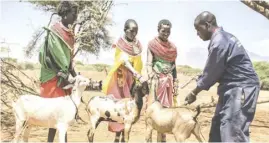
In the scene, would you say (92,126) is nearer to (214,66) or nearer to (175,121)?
(175,121)

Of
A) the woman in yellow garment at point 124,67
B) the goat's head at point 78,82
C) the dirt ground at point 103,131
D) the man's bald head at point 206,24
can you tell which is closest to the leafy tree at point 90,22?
the dirt ground at point 103,131

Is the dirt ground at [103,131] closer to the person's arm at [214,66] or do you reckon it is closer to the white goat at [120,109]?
the white goat at [120,109]

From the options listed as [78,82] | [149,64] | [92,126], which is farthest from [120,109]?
[149,64]

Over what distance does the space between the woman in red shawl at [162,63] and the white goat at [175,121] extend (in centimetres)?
66

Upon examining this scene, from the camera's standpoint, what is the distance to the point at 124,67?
6930 millimetres

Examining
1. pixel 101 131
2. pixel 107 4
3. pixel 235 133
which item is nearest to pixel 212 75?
pixel 235 133

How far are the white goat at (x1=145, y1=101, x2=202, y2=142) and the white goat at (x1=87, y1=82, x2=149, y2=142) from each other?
0.22 m

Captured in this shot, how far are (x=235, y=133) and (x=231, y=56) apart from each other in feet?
2.41

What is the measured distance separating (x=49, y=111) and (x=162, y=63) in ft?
6.26

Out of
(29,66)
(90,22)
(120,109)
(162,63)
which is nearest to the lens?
(120,109)

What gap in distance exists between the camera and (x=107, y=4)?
9.83 m

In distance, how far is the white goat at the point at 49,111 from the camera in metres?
5.95

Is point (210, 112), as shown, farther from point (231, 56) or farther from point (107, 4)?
point (231, 56)

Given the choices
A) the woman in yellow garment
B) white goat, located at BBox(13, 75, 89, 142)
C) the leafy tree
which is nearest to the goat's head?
white goat, located at BBox(13, 75, 89, 142)
